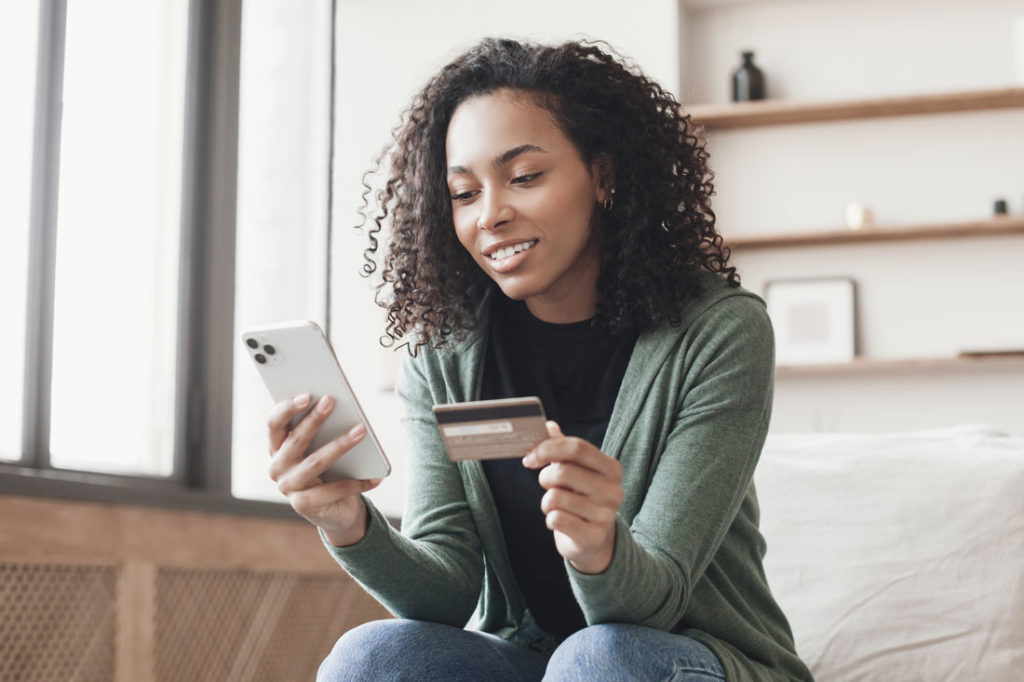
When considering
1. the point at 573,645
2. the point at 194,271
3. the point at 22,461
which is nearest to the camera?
the point at 573,645

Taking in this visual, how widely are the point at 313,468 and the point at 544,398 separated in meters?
0.37

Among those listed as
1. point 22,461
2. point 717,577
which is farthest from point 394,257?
point 22,461

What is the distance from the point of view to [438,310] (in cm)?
162

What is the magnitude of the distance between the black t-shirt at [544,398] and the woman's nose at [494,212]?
19 cm

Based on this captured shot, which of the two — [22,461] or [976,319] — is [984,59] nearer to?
[976,319]

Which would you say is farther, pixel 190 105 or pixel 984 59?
pixel 984 59

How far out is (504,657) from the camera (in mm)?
1396

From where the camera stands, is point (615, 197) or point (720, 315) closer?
point (720, 315)

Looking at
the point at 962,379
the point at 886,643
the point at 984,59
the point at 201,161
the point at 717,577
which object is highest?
the point at 984,59

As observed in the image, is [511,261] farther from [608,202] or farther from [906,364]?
[906,364]

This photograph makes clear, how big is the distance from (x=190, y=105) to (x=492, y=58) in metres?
1.66

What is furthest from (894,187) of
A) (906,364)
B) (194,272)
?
(194,272)

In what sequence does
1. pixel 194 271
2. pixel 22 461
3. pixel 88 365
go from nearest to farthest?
pixel 22 461
pixel 88 365
pixel 194 271

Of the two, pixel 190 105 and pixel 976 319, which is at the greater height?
pixel 190 105
